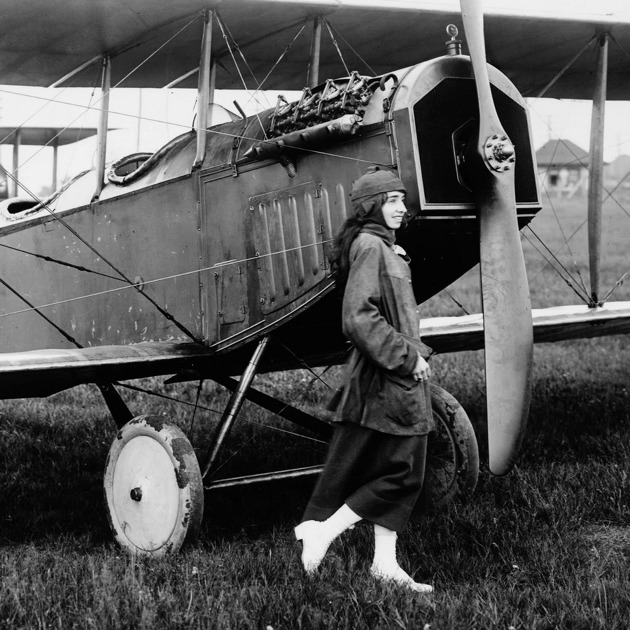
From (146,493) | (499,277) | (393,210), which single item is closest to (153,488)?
(146,493)

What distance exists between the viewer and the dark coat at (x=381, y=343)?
12.2 feet

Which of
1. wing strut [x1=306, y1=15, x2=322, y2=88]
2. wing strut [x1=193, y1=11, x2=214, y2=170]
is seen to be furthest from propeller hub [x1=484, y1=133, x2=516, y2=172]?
wing strut [x1=306, y1=15, x2=322, y2=88]

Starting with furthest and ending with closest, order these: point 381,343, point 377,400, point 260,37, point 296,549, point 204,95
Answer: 1. point 260,37
2. point 204,95
3. point 296,549
4. point 377,400
5. point 381,343

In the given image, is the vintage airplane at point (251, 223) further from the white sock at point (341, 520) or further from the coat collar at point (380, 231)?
the white sock at point (341, 520)

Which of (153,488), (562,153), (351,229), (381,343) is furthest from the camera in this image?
(562,153)

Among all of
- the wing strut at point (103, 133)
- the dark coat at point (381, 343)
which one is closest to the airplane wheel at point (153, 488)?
the dark coat at point (381, 343)

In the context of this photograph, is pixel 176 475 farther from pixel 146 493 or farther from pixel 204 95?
pixel 204 95

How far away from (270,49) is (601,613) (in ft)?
15.3

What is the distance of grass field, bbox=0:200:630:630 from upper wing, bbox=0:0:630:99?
2.81 m

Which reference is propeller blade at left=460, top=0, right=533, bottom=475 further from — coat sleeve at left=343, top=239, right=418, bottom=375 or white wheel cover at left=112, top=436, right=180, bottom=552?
white wheel cover at left=112, top=436, right=180, bottom=552

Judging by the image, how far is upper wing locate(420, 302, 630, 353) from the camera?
6125 millimetres

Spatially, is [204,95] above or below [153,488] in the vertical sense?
above

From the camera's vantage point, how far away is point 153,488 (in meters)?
4.68

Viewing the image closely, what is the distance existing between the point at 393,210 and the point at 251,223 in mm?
1304
